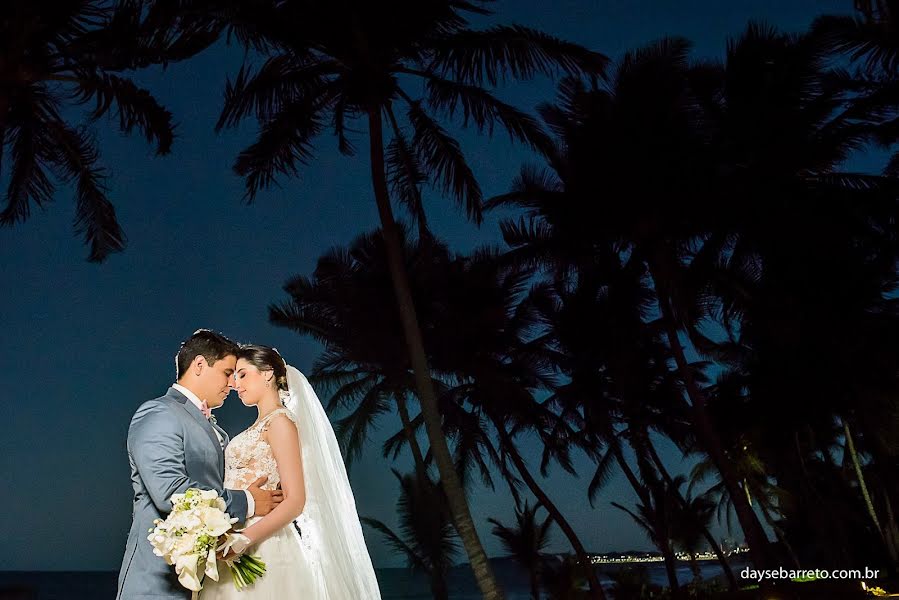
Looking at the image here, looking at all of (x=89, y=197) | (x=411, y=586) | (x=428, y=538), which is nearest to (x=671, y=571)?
(x=428, y=538)

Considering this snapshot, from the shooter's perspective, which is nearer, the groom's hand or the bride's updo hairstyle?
the groom's hand

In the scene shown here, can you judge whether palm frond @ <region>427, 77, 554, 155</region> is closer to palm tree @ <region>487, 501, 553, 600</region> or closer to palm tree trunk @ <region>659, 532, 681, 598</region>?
palm tree trunk @ <region>659, 532, 681, 598</region>

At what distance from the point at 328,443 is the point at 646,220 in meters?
13.8

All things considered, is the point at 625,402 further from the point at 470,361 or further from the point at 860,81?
the point at 860,81

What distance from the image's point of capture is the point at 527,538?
96.2 ft

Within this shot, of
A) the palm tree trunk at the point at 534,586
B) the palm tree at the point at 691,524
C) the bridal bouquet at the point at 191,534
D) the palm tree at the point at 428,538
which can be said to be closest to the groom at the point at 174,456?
the bridal bouquet at the point at 191,534

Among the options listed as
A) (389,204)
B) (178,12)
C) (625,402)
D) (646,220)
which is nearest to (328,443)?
(389,204)

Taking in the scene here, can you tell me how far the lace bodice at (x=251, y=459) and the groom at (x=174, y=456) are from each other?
1.39 feet

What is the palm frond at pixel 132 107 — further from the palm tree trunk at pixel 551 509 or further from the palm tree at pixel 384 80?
the palm tree trunk at pixel 551 509

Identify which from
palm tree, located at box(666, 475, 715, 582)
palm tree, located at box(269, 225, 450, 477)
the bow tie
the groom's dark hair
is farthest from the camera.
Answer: palm tree, located at box(666, 475, 715, 582)

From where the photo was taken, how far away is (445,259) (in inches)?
832

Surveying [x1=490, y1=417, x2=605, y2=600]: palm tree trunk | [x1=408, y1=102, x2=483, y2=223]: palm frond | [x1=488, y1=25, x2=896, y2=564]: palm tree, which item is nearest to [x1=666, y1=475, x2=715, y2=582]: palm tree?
[x1=490, y1=417, x2=605, y2=600]: palm tree trunk

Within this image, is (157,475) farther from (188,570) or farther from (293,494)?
(293,494)

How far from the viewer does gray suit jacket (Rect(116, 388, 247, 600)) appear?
10.8ft
